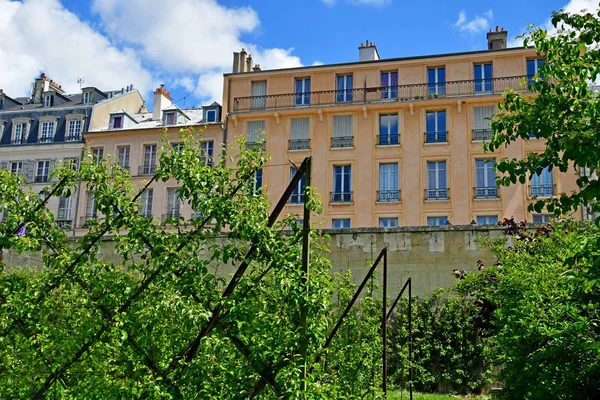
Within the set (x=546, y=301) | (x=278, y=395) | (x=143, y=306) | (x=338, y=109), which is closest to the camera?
(x=278, y=395)

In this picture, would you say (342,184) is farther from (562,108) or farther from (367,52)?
(562,108)

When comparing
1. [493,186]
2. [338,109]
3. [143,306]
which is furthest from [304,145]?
[143,306]

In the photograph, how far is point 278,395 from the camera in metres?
6.14

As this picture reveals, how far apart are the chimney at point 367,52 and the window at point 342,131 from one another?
145 inches

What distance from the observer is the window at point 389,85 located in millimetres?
29812

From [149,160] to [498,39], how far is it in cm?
1700

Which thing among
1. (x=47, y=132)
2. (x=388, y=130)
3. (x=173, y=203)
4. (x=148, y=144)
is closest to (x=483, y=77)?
(x=388, y=130)

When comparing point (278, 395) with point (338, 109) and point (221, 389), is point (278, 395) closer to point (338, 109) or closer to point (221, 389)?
point (221, 389)

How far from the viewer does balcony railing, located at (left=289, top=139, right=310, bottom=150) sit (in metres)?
30.0

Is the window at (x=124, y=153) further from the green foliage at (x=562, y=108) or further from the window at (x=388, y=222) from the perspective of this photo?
the green foliage at (x=562, y=108)

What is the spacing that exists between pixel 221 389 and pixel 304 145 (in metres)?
24.2

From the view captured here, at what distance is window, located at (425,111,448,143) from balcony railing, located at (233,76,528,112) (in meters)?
0.72

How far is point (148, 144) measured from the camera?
3291cm

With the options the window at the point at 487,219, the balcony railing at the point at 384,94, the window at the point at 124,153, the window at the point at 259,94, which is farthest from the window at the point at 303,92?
the window at the point at 487,219
